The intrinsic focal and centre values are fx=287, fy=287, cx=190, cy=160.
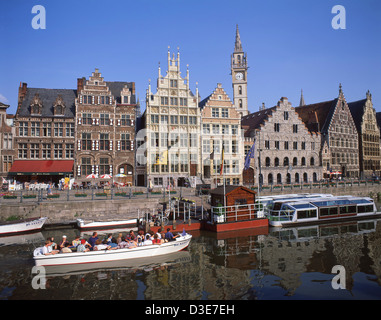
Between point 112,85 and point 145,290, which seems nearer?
point 145,290

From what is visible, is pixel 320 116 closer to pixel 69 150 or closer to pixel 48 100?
pixel 69 150

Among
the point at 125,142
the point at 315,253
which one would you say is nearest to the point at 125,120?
the point at 125,142

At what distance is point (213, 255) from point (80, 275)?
27.5 feet

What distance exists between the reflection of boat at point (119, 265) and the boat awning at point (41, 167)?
2744 centimetres

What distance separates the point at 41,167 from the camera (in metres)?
41.6

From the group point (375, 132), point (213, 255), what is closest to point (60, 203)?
point (213, 255)

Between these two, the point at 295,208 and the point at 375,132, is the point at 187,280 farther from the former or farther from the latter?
the point at 375,132

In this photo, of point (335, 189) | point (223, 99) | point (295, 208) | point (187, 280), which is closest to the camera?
point (187, 280)

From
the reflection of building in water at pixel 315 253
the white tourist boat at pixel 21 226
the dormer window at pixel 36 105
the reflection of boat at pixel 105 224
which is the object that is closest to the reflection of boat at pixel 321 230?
the reflection of building in water at pixel 315 253

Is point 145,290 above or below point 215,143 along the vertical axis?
below

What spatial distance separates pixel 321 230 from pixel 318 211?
11.2 feet

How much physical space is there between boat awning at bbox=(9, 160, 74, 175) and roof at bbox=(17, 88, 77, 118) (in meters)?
7.17

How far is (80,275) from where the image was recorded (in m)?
15.9
